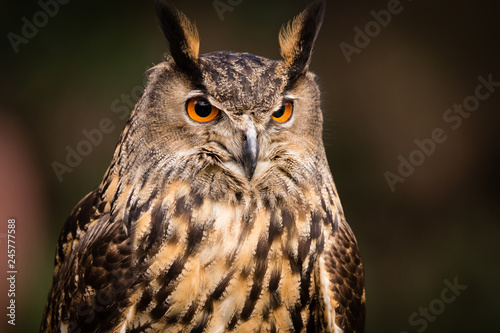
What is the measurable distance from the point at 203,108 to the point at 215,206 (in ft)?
0.86

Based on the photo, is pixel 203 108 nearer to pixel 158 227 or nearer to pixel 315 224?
pixel 158 227

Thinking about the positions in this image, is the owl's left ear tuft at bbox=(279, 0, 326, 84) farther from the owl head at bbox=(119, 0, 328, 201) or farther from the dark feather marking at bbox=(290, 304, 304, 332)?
the dark feather marking at bbox=(290, 304, 304, 332)

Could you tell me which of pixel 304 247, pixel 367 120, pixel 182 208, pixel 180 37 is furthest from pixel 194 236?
pixel 367 120

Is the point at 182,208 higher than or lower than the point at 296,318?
higher

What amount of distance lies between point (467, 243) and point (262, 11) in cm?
195

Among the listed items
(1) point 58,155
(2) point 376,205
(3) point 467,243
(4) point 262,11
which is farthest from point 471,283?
(1) point 58,155

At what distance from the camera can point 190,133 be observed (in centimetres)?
139

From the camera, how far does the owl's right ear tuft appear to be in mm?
1388

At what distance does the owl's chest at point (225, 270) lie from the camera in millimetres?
1429

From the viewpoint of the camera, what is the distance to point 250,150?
1.34 meters

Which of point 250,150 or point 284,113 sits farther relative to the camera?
point 284,113

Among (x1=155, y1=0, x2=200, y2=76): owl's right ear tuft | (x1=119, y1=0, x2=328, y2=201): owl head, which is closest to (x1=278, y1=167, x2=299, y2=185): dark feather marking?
(x1=119, y1=0, x2=328, y2=201): owl head

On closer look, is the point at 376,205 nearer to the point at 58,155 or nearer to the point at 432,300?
the point at 432,300

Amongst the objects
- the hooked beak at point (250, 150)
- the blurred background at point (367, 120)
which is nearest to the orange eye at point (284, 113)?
the hooked beak at point (250, 150)
